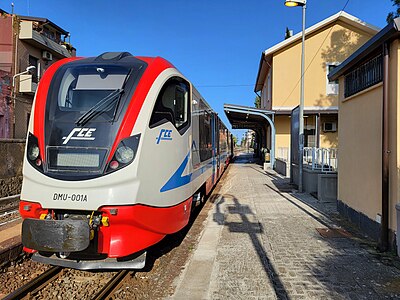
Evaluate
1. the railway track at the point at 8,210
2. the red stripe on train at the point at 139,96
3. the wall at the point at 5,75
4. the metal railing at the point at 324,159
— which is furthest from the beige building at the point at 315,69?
the red stripe on train at the point at 139,96

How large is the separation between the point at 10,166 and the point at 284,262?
383 inches

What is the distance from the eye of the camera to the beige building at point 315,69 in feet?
69.3

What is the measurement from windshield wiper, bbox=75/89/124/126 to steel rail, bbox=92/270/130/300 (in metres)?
1.97

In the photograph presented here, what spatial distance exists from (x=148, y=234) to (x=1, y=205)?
7500mm

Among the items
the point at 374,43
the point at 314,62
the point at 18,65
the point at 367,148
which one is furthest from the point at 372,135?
the point at 18,65

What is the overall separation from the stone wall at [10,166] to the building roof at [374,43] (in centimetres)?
1001

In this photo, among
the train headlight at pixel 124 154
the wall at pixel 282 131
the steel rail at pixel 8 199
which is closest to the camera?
the train headlight at pixel 124 154

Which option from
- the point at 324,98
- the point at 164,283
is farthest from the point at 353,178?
the point at 324,98

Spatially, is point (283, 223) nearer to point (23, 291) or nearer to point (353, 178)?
point (353, 178)

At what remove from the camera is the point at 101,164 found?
3969 mm

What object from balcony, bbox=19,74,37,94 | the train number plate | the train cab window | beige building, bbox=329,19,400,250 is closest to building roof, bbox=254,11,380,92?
beige building, bbox=329,19,400,250

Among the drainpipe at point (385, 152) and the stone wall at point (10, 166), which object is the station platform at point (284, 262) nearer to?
the drainpipe at point (385, 152)

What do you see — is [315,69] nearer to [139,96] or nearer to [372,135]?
[372,135]

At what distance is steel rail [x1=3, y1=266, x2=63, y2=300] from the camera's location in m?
3.85
